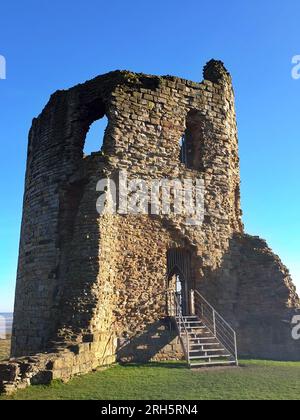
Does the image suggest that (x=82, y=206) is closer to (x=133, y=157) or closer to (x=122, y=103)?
(x=133, y=157)

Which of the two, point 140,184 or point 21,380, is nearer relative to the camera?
point 21,380

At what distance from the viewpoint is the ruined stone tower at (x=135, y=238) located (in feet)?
32.1

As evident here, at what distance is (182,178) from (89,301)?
464 centimetres

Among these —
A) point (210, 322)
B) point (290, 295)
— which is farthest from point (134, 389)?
point (290, 295)

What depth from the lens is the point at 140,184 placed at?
36.0 feet

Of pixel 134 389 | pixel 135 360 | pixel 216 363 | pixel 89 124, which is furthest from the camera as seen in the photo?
pixel 89 124

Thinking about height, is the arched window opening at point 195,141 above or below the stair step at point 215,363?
above

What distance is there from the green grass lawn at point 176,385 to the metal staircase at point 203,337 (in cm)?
47

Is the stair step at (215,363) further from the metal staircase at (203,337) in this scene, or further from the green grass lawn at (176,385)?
the green grass lawn at (176,385)
